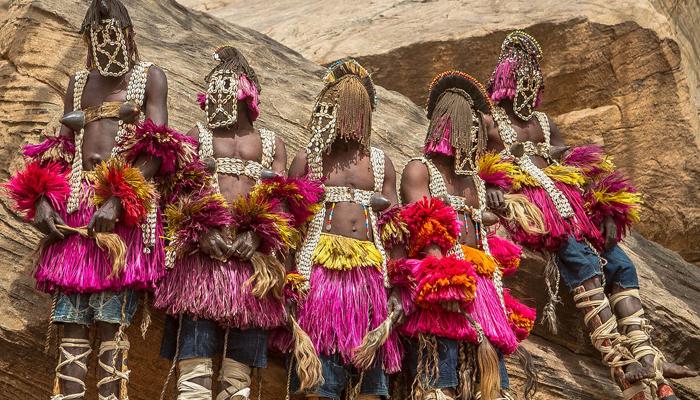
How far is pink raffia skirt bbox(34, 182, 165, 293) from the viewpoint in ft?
16.4

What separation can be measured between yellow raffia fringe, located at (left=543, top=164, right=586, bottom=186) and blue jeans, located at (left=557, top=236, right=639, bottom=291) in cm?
42

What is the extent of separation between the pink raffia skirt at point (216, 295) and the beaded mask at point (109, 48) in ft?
3.90

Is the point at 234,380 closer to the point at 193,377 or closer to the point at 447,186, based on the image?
the point at 193,377

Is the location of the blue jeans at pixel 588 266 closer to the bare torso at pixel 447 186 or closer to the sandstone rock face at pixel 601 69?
the bare torso at pixel 447 186

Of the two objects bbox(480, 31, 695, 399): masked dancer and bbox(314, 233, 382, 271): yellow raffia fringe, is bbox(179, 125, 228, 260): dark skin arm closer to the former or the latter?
bbox(314, 233, 382, 271): yellow raffia fringe

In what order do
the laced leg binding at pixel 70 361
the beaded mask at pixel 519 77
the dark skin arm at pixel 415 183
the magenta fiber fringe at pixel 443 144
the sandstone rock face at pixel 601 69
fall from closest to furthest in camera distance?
the laced leg binding at pixel 70 361 < the dark skin arm at pixel 415 183 < the magenta fiber fringe at pixel 443 144 < the beaded mask at pixel 519 77 < the sandstone rock face at pixel 601 69

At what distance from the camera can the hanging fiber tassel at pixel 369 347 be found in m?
5.23

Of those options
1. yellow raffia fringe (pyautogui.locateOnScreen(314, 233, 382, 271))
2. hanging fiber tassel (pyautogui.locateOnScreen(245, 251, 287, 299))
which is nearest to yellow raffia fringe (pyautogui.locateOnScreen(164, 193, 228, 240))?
hanging fiber tassel (pyautogui.locateOnScreen(245, 251, 287, 299))

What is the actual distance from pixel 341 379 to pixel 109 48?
2.31 m

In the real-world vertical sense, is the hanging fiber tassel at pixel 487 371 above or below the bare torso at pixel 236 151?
below

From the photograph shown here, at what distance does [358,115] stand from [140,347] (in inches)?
75.7

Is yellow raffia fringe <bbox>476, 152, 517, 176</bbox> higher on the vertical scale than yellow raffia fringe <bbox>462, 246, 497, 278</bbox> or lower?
higher

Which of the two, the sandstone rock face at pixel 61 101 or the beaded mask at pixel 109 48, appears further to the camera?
the sandstone rock face at pixel 61 101

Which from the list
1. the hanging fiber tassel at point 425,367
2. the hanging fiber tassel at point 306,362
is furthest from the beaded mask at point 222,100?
the hanging fiber tassel at point 425,367
